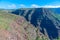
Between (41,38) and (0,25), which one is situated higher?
(0,25)

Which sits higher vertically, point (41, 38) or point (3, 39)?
point (3, 39)

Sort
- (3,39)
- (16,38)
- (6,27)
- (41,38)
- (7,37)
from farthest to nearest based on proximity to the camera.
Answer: (41,38) → (16,38) → (6,27) → (7,37) → (3,39)

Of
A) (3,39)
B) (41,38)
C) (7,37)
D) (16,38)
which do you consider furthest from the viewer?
(41,38)

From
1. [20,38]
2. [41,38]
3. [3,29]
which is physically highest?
[3,29]

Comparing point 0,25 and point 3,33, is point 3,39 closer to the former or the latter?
point 3,33

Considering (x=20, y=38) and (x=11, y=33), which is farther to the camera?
(x=20, y=38)

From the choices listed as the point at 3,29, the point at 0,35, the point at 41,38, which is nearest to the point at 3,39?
the point at 0,35

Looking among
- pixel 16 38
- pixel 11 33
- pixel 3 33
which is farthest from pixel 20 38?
pixel 3 33

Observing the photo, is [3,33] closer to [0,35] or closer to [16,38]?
[0,35]

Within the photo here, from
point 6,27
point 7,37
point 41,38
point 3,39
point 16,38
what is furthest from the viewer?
point 41,38
